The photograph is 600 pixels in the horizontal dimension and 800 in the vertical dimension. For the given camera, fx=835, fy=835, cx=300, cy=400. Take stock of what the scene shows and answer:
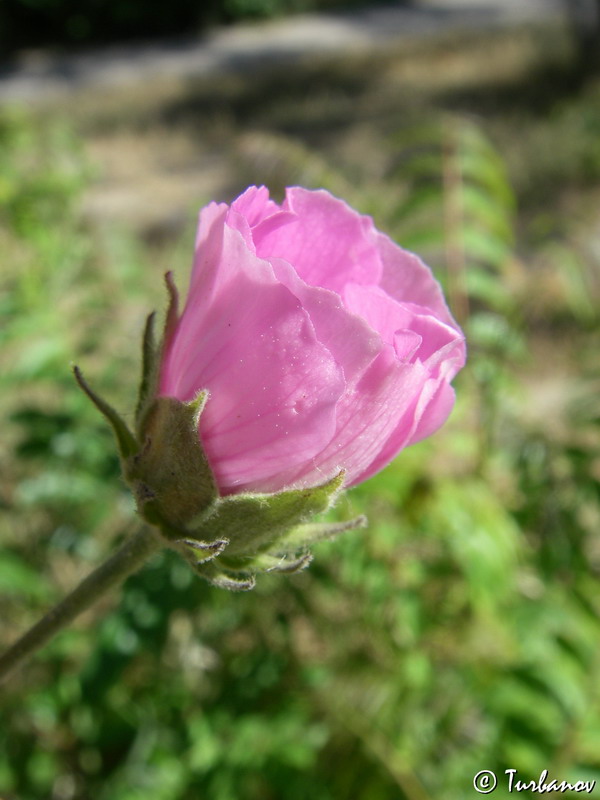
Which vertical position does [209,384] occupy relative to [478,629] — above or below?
above

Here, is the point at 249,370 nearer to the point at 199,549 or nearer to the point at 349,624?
the point at 199,549

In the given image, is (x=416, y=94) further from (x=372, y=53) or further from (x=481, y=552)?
(x=481, y=552)

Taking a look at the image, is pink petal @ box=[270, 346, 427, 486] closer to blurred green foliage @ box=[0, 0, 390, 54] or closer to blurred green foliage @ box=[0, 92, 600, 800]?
blurred green foliage @ box=[0, 92, 600, 800]

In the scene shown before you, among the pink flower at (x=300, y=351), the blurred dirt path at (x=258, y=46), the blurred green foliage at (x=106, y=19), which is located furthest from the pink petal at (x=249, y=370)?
the blurred green foliage at (x=106, y=19)

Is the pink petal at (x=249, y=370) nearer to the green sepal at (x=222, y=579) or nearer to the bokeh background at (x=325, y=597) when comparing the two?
the green sepal at (x=222, y=579)

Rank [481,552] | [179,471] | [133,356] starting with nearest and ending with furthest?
[179,471]
[481,552]
[133,356]

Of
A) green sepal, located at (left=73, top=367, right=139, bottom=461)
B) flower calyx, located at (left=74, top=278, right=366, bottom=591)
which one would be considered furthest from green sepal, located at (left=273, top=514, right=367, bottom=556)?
green sepal, located at (left=73, top=367, right=139, bottom=461)

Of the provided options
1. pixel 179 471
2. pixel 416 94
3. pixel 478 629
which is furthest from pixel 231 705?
pixel 416 94
